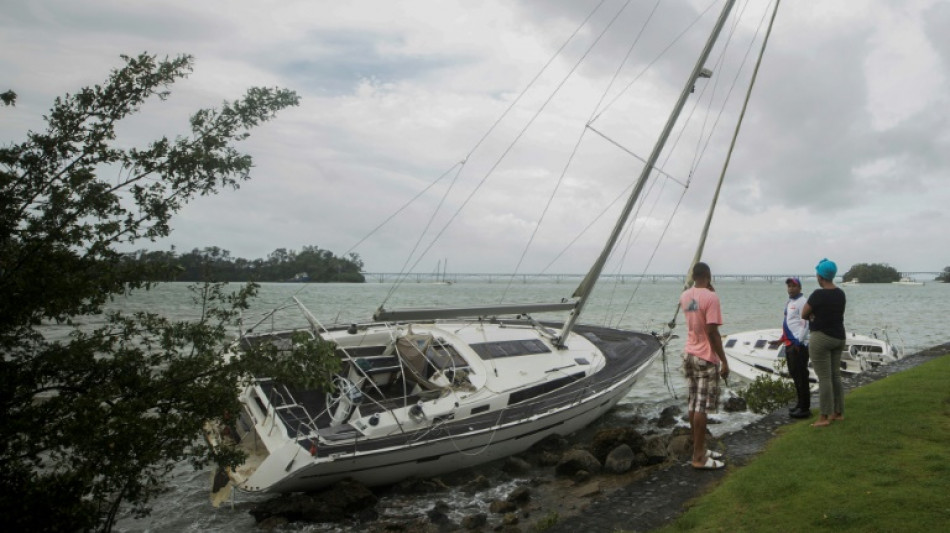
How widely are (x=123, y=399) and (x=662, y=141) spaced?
1303 cm

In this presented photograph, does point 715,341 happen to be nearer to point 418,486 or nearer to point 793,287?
Answer: point 793,287

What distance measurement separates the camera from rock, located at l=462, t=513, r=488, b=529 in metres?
9.41

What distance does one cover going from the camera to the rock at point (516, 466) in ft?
40.4

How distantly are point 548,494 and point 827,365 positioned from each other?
513 centimetres

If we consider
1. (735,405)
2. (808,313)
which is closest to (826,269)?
(808,313)

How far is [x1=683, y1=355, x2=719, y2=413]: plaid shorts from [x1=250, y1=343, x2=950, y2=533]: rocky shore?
40.4 inches

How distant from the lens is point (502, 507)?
10180 mm

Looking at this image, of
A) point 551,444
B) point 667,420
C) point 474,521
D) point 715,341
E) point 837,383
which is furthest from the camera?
point 667,420

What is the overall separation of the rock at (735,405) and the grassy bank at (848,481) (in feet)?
24.3

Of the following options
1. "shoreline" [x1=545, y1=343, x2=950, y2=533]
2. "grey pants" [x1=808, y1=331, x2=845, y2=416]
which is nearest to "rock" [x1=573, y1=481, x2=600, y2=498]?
"shoreline" [x1=545, y1=343, x2=950, y2=533]

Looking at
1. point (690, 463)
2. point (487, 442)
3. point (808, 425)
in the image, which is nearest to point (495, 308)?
point (487, 442)

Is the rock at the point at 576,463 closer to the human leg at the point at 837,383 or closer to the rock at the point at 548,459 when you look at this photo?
the rock at the point at 548,459

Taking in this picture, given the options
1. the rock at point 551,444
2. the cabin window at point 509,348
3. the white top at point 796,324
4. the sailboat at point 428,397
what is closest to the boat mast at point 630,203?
the sailboat at point 428,397

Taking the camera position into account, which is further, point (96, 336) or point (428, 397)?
point (428, 397)
